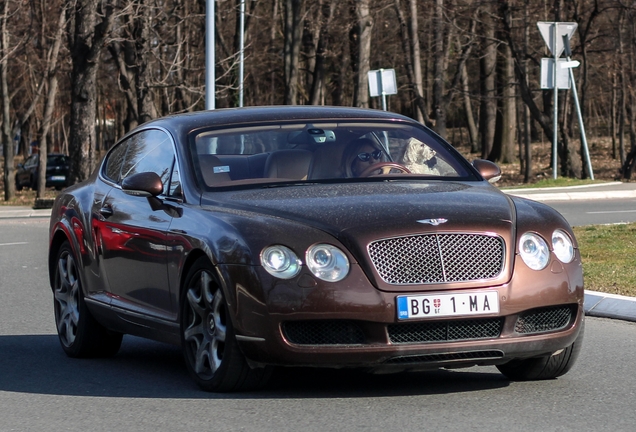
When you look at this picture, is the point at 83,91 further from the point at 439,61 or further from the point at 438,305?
the point at 438,305

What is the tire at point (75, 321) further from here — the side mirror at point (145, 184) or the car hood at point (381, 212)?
the car hood at point (381, 212)

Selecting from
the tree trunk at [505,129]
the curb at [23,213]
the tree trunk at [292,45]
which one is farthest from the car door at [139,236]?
the tree trunk at [505,129]

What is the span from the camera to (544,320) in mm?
6211

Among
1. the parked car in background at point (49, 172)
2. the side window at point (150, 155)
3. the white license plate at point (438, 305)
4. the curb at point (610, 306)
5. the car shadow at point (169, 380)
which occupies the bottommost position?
the parked car in background at point (49, 172)

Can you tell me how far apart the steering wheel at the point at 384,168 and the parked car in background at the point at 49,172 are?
1810 inches

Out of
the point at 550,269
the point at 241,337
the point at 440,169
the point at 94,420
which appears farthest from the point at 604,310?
the point at 94,420

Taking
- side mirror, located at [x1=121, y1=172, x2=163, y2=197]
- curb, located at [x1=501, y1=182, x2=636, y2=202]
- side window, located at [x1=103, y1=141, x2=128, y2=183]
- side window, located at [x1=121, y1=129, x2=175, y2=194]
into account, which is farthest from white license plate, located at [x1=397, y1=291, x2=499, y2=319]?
curb, located at [x1=501, y1=182, x2=636, y2=202]

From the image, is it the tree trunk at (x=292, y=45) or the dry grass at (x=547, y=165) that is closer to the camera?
the dry grass at (x=547, y=165)

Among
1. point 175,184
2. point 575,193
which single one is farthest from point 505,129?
point 175,184

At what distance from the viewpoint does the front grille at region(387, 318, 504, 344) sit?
5.95 meters

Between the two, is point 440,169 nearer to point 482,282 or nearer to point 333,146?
point 333,146

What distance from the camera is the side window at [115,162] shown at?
8336 millimetres

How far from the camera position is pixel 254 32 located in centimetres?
5041

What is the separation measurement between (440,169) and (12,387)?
2756 mm
